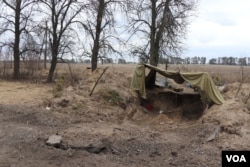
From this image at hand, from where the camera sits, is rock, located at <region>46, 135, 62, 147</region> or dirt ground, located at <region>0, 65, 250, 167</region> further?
rock, located at <region>46, 135, 62, 147</region>

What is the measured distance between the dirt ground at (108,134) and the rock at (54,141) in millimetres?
104

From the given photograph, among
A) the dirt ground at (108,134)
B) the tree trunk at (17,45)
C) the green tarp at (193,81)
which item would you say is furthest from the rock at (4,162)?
the tree trunk at (17,45)

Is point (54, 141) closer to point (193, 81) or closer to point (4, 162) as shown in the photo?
point (4, 162)

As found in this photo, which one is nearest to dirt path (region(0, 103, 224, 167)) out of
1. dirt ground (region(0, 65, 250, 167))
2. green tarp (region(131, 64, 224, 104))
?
dirt ground (region(0, 65, 250, 167))

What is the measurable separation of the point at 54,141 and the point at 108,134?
1636 mm

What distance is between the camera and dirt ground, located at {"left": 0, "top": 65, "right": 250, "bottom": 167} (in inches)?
334

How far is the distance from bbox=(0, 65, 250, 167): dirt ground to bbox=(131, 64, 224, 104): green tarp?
721 millimetres

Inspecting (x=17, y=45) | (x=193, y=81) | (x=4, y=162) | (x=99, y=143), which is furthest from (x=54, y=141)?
(x=17, y=45)

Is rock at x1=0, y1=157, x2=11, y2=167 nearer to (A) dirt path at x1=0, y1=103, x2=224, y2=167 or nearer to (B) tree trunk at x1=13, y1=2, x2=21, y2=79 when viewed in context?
(A) dirt path at x1=0, y1=103, x2=224, y2=167

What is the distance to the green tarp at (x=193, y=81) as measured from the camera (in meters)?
13.9

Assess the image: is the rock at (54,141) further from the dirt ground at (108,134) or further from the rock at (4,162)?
the rock at (4,162)

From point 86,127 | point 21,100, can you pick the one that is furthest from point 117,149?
point 21,100

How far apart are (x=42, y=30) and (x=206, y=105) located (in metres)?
16.0

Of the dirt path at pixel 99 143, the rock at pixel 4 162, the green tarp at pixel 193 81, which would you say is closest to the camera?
the rock at pixel 4 162
